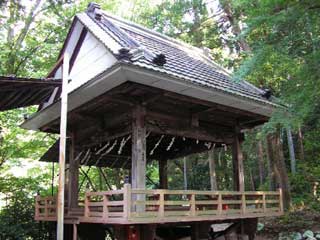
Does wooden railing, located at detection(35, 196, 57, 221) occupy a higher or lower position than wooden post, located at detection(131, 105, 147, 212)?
lower

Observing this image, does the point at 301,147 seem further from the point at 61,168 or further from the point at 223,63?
the point at 61,168

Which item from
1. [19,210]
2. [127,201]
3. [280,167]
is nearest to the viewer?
[127,201]

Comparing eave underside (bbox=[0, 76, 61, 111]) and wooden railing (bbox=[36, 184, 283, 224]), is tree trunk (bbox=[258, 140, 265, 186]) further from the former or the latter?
eave underside (bbox=[0, 76, 61, 111])

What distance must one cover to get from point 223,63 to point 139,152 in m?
9.96

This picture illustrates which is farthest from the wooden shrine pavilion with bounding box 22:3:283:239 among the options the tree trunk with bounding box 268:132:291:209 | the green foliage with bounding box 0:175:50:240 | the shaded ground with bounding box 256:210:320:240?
the tree trunk with bounding box 268:132:291:209

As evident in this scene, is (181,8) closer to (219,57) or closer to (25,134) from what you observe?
(219,57)

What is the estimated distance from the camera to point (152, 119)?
7203 millimetres

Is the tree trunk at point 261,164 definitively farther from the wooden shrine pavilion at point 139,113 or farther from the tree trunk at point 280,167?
the wooden shrine pavilion at point 139,113

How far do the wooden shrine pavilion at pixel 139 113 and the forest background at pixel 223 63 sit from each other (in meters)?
0.86

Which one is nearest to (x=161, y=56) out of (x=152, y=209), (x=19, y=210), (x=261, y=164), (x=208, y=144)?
(x=152, y=209)

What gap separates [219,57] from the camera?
640 inches

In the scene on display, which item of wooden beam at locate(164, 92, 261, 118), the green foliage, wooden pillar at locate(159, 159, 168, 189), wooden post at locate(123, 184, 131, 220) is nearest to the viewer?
wooden post at locate(123, 184, 131, 220)

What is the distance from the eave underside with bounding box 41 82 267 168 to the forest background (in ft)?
3.21

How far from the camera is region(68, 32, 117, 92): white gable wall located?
6520 mm
